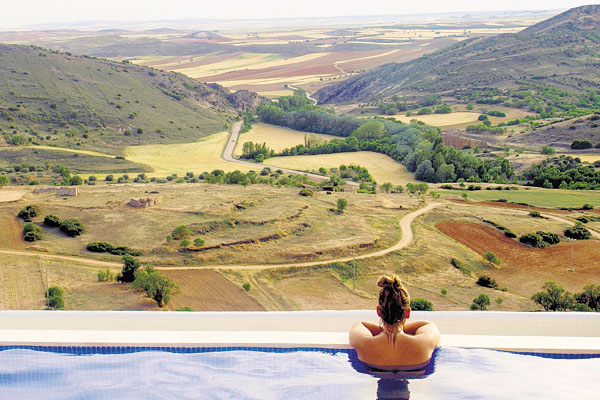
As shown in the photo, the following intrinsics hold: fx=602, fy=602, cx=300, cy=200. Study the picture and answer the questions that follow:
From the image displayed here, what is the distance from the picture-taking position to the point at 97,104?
265 ft

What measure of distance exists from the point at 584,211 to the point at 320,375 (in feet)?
119

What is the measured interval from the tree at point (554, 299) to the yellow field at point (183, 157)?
38.4 meters

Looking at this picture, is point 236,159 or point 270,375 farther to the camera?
point 236,159

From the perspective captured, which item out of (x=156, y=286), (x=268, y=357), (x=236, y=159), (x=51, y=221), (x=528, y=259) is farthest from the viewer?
(x=236, y=159)

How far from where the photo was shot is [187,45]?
191500 mm

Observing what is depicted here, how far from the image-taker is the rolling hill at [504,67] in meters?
97.5

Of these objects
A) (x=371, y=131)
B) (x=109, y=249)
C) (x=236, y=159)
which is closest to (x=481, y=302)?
(x=109, y=249)

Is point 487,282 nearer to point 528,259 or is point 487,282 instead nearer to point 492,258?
point 492,258

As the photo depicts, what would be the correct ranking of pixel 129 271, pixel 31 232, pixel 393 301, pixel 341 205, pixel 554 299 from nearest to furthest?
1. pixel 393 301
2. pixel 554 299
3. pixel 129 271
4. pixel 31 232
5. pixel 341 205

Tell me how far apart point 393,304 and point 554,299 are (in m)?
19.1

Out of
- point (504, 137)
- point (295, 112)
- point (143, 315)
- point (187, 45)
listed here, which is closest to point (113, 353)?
point (143, 315)

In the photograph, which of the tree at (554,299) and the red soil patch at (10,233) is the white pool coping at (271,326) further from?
the red soil patch at (10,233)

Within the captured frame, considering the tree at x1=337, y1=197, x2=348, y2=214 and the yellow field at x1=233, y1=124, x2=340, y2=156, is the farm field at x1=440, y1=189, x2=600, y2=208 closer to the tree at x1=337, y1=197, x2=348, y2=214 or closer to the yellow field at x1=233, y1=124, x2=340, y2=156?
the tree at x1=337, y1=197, x2=348, y2=214

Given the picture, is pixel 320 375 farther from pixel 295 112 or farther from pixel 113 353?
pixel 295 112
